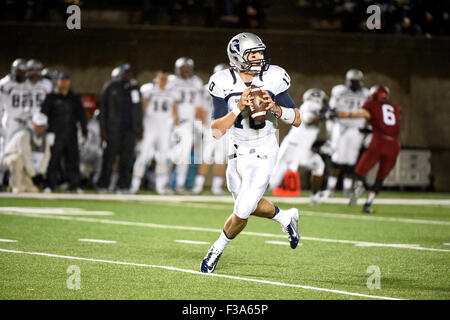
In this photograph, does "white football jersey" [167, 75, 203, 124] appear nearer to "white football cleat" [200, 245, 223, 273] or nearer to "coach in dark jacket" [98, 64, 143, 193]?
"coach in dark jacket" [98, 64, 143, 193]

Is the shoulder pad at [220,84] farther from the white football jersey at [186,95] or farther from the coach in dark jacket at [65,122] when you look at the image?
the white football jersey at [186,95]

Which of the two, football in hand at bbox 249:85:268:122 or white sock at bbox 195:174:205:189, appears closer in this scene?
football in hand at bbox 249:85:268:122

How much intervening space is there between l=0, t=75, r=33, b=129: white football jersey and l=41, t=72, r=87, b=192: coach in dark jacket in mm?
460

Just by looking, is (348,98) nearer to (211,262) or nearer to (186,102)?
(186,102)

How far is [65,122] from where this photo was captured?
17703 millimetres

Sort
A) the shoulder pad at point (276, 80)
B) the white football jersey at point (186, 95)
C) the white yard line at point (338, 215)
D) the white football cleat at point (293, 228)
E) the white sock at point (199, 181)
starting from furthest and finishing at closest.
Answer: the white sock at point (199, 181) → the white football jersey at point (186, 95) → the white yard line at point (338, 215) → the white football cleat at point (293, 228) → the shoulder pad at point (276, 80)

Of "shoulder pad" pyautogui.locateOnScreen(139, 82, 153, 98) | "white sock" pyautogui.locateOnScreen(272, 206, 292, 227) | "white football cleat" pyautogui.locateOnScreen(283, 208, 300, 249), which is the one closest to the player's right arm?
"white sock" pyautogui.locateOnScreen(272, 206, 292, 227)

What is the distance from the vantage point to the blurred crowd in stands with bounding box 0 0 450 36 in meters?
21.1

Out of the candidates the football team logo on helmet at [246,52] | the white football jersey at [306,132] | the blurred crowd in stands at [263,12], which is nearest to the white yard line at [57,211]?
the white football jersey at [306,132]

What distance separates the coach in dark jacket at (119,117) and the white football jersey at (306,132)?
297 cm

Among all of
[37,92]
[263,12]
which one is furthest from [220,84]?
[263,12]

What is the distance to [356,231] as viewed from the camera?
40.0 feet

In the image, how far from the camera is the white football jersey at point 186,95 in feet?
61.1
